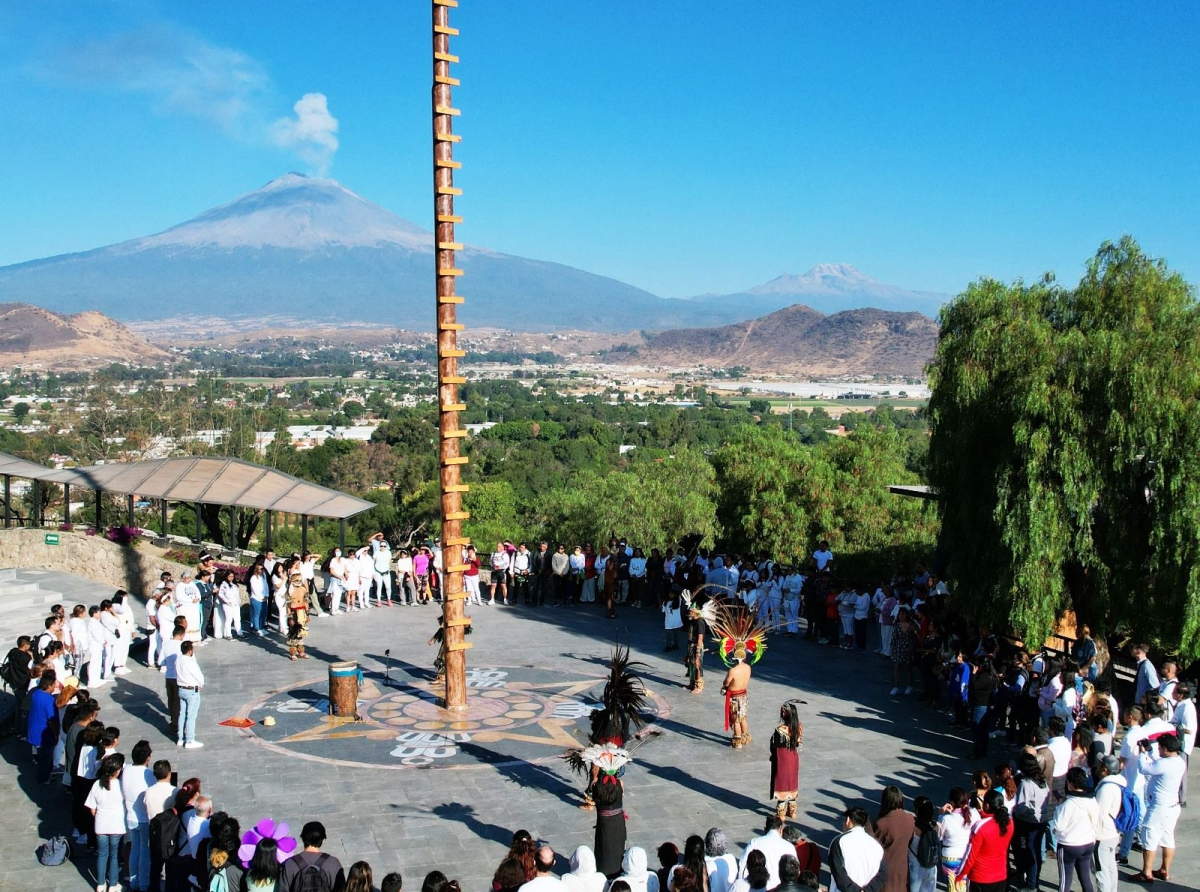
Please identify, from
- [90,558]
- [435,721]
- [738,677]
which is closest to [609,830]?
[738,677]

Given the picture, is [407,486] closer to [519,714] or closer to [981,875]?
[519,714]

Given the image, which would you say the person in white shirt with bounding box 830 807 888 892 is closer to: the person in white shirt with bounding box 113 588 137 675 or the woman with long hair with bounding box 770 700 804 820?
the woman with long hair with bounding box 770 700 804 820

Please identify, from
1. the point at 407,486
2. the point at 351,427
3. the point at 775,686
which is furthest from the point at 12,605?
the point at 351,427

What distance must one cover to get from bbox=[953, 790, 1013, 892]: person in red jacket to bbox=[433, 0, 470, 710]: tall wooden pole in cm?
821

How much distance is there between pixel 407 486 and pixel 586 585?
140ft

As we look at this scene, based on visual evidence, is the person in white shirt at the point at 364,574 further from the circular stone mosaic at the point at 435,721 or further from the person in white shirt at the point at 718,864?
the person in white shirt at the point at 718,864

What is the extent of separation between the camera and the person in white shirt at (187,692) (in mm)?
13484

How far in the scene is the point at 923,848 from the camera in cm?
886

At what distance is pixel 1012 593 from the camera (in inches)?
592

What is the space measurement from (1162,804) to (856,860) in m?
3.85

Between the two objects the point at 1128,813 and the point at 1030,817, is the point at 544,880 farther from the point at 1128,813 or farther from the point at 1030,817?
the point at 1128,813

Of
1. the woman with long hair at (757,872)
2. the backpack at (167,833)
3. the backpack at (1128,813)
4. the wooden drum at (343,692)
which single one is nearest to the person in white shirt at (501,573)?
the wooden drum at (343,692)

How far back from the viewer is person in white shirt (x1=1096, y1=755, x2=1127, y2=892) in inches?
379

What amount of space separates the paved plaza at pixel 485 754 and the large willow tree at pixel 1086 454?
2.68 m
